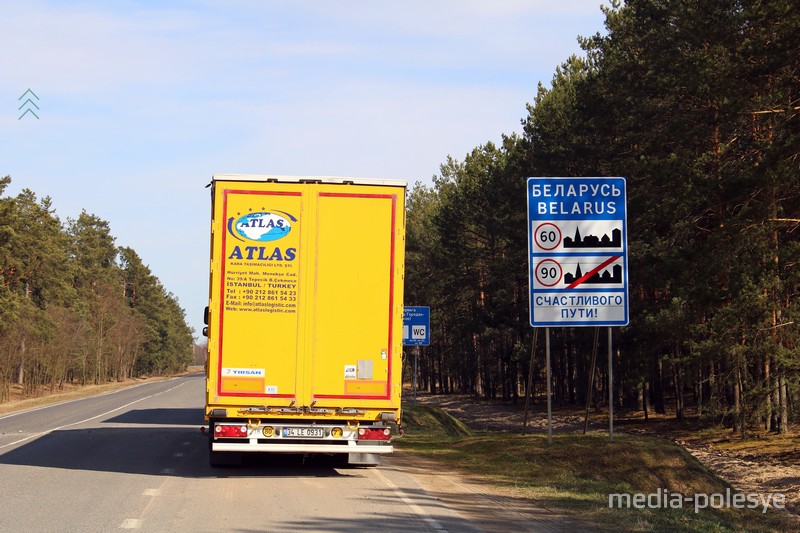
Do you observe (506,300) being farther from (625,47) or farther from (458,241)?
(625,47)

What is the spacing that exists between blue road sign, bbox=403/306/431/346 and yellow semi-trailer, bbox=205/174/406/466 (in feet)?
51.6

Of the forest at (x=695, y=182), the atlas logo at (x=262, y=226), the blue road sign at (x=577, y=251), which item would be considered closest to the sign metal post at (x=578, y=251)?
the blue road sign at (x=577, y=251)

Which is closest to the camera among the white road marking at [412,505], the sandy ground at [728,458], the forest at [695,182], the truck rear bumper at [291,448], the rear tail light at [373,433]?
the white road marking at [412,505]

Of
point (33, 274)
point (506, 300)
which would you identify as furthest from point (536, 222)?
point (33, 274)

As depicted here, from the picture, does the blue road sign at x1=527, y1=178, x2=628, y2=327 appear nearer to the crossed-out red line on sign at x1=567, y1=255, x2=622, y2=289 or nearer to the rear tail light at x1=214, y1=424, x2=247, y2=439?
the crossed-out red line on sign at x1=567, y1=255, x2=622, y2=289

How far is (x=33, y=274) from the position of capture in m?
79.8

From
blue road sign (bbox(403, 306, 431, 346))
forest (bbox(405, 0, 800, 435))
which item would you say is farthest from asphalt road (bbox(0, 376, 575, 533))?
blue road sign (bbox(403, 306, 431, 346))

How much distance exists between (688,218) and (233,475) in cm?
1591

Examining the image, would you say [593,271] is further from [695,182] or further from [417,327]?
[417,327]

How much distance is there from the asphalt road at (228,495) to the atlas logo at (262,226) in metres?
3.61

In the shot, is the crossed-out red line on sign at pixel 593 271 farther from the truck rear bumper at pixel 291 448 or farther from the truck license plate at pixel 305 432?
the truck license plate at pixel 305 432

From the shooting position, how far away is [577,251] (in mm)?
16672

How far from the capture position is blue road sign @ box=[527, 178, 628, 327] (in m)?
16.5

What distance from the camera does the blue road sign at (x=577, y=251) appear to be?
1650 cm
